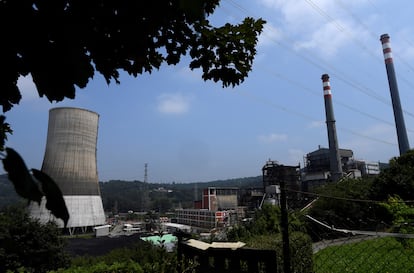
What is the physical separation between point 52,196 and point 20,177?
0.05 m

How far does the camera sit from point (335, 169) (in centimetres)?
2872

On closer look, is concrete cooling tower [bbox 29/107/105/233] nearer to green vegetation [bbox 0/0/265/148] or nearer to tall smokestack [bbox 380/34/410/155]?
green vegetation [bbox 0/0/265/148]

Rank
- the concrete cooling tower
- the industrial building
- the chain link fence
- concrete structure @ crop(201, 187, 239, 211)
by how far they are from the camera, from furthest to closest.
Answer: concrete structure @ crop(201, 187, 239, 211), the industrial building, the concrete cooling tower, the chain link fence

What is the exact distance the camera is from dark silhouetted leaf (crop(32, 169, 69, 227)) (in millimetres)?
446

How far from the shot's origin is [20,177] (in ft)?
1.41

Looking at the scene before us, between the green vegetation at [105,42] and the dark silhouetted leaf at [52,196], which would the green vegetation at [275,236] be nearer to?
the green vegetation at [105,42]

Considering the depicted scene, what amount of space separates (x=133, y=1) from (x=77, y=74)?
344mm

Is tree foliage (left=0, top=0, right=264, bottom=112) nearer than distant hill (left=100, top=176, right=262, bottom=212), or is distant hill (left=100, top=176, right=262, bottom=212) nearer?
tree foliage (left=0, top=0, right=264, bottom=112)

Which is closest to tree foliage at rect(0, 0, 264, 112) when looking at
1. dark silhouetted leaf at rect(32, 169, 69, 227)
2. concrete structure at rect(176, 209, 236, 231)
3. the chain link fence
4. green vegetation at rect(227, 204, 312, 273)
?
dark silhouetted leaf at rect(32, 169, 69, 227)

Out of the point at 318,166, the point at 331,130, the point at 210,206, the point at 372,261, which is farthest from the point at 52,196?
the point at 210,206

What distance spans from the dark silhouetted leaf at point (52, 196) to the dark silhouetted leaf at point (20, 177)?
0.5 inches

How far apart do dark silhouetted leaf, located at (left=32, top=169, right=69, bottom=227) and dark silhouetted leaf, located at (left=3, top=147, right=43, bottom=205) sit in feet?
0.04

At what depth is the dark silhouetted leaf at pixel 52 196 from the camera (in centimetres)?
45

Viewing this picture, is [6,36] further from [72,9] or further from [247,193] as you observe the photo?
[247,193]
